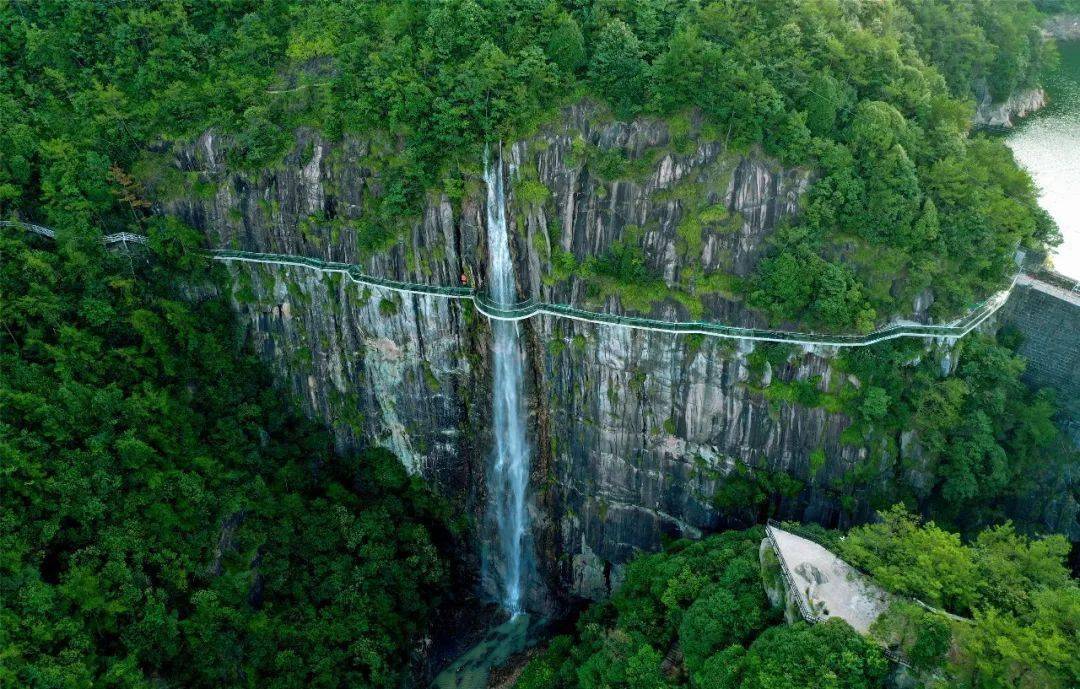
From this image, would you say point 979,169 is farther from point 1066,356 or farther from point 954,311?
point 1066,356

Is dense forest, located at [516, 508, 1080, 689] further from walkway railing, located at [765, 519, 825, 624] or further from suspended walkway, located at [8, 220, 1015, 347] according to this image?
suspended walkway, located at [8, 220, 1015, 347]

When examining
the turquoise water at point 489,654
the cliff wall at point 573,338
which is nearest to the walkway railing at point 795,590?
the cliff wall at point 573,338

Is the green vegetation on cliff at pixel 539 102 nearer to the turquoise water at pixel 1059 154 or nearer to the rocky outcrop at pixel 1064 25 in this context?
the turquoise water at pixel 1059 154

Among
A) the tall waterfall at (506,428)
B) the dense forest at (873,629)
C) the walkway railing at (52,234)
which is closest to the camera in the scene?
the dense forest at (873,629)

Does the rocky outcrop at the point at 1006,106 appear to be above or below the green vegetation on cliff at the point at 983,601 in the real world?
above

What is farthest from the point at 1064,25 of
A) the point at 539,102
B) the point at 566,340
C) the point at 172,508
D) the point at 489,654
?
the point at 172,508

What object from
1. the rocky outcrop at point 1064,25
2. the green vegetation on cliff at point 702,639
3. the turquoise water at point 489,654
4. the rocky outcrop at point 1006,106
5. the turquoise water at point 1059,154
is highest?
the rocky outcrop at point 1064,25
